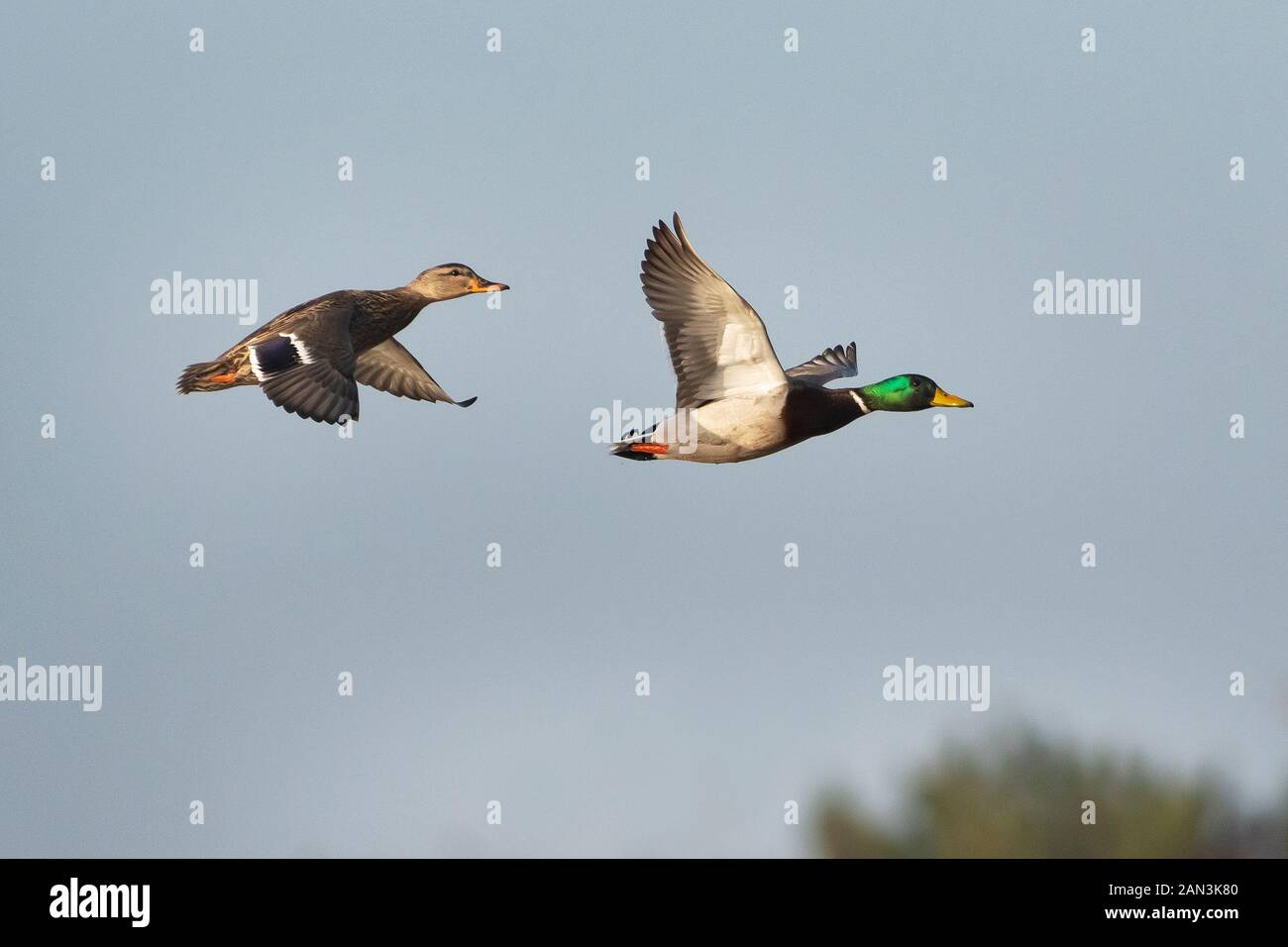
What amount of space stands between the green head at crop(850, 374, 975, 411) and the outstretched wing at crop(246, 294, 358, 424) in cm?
465

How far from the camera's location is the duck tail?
20.2 metres

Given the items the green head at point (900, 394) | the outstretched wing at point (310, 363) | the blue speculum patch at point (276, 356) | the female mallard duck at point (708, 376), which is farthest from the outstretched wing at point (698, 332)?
the blue speculum patch at point (276, 356)

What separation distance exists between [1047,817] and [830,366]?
3380cm

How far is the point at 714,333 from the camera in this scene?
18.5m

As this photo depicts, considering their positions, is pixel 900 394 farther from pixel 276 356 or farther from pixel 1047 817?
pixel 1047 817

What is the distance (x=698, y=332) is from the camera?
18.5m

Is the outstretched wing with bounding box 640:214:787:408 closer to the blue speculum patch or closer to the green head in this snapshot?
the green head

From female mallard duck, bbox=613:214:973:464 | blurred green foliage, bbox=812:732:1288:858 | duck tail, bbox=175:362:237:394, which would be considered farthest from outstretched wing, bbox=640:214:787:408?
blurred green foliage, bbox=812:732:1288:858

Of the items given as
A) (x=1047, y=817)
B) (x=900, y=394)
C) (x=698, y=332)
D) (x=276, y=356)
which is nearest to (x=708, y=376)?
(x=698, y=332)

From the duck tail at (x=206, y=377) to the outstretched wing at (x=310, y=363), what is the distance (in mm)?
308
